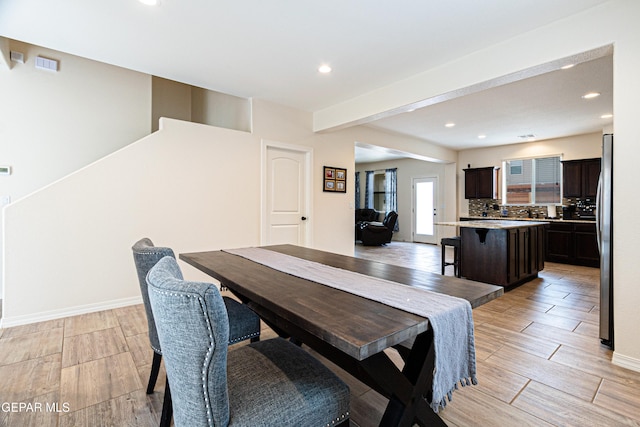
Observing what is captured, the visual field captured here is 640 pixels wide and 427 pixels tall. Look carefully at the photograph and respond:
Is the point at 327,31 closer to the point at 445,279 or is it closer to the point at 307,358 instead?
the point at 445,279

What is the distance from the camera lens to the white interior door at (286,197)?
4496 millimetres

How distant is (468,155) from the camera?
8.12 metres

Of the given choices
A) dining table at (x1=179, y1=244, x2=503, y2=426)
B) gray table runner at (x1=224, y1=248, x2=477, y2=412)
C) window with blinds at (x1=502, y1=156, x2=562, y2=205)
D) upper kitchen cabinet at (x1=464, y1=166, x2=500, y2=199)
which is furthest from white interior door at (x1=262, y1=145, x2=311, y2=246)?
window with blinds at (x1=502, y1=156, x2=562, y2=205)

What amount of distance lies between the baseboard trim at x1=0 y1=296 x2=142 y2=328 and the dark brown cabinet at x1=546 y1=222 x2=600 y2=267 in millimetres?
6725

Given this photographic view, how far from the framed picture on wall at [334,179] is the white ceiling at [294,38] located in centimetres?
129

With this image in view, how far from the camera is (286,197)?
4691 millimetres

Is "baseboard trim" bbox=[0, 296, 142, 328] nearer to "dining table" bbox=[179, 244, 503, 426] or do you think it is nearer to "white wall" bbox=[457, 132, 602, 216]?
"dining table" bbox=[179, 244, 503, 426]

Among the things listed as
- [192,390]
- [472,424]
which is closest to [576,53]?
[472,424]

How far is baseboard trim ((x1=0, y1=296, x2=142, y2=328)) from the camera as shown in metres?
2.82

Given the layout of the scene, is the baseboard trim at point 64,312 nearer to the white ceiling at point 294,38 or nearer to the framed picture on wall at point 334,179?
the white ceiling at point 294,38

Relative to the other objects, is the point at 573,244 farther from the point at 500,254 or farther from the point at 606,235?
the point at 606,235

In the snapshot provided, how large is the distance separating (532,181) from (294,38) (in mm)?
6957

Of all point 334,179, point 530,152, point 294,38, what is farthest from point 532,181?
point 294,38

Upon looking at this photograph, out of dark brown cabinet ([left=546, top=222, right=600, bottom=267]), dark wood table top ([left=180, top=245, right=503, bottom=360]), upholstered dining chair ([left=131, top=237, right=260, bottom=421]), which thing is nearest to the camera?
dark wood table top ([left=180, top=245, right=503, bottom=360])
